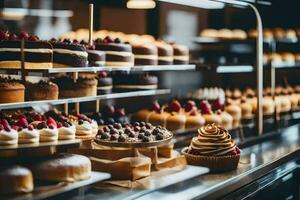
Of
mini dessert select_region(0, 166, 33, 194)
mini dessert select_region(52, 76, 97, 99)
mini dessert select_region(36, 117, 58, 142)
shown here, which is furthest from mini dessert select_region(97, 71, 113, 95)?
mini dessert select_region(0, 166, 33, 194)

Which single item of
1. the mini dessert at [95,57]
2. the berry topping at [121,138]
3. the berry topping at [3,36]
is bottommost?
the berry topping at [121,138]

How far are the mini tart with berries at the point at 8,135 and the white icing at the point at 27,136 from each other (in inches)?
1.9

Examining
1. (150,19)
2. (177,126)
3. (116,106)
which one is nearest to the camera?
(177,126)

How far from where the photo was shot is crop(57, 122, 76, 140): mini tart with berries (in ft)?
10.9

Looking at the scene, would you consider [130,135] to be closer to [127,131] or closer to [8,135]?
[127,131]

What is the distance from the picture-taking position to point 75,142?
318 cm

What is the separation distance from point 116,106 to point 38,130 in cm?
322

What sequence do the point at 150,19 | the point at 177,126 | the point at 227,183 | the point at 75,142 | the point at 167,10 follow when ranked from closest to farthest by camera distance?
1. the point at 75,142
2. the point at 227,183
3. the point at 177,126
4. the point at 150,19
5. the point at 167,10

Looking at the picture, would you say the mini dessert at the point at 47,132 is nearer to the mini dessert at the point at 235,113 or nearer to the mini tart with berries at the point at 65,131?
the mini tart with berries at the point at 65,131

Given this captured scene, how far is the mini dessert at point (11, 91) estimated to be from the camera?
10.4 ft

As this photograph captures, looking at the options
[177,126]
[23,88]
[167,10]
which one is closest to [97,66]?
[23,88]

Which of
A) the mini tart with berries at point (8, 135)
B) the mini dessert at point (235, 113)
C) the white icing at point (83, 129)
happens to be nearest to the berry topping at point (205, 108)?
the mini dessert at point (235, 113)

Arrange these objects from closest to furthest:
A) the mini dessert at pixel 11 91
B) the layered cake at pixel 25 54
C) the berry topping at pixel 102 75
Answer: the mini dessert at pixel 11 91
the layered cake at pixel 25 54
the berry topping at pixel 102 75

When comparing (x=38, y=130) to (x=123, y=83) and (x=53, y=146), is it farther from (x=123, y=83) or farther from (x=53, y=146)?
(x=123, y=83)
